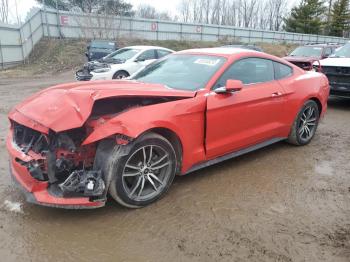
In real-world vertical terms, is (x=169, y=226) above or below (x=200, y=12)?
below

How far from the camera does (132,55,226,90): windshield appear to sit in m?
4.44

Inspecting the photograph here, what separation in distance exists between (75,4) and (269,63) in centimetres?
3421

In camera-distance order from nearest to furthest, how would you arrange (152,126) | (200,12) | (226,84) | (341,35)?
(152,126) < (226,84) < (341,35) < (200,12)

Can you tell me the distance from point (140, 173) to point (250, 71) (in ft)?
7.38

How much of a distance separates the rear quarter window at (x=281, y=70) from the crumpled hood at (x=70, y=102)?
72.5 inches

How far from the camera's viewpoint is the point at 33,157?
341 cm

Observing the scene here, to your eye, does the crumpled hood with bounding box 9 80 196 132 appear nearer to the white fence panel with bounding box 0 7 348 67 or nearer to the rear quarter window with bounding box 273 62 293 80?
the rear quarter window with bounding box 273 62 293 80

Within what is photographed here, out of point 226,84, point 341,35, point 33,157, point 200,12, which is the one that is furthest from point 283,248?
point 200,12

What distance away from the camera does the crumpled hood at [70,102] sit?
133 inches

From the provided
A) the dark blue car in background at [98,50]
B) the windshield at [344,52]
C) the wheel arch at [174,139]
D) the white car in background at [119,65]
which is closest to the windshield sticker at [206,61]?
the wheel arch at [174,139]

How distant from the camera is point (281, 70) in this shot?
5.47 meters

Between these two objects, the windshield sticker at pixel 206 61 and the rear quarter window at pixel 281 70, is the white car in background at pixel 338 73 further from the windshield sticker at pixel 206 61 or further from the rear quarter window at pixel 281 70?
the windshield sticker at pixel 206 61

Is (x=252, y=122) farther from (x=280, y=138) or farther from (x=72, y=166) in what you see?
(x=72, y=166)

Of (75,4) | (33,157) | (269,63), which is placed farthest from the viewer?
(75,4)
